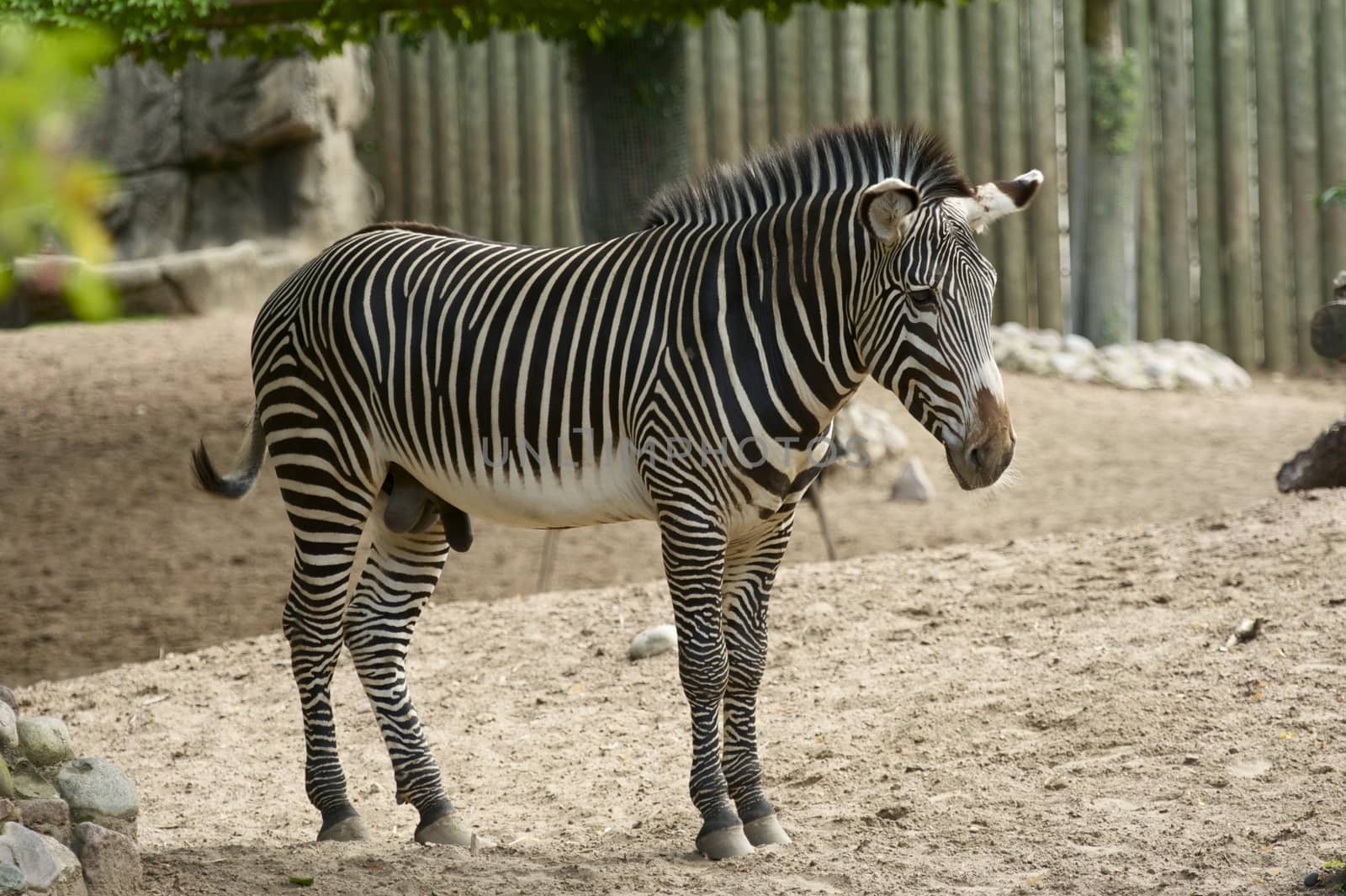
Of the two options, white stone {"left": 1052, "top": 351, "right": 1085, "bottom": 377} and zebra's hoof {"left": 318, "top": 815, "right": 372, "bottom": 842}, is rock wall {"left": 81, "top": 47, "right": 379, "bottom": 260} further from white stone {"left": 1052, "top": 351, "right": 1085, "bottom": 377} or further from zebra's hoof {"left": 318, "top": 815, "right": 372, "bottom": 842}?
zebra's hoof {"left": 318, "top": 815, "right": 372, "bottom": 842}

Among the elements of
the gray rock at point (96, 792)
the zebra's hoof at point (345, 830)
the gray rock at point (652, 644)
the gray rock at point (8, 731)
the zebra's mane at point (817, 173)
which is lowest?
the zebra's hoof at point (345, 830)

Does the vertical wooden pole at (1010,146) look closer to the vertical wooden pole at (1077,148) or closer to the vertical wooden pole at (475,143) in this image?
the vertical wooden pole at (1077,148)

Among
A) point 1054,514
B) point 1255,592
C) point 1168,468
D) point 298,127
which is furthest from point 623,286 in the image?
point 298,127

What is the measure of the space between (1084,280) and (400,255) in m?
9.32

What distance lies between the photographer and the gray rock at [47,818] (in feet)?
11.2

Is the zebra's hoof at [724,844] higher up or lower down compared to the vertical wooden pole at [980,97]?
lower down

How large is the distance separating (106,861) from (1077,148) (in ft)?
37.2

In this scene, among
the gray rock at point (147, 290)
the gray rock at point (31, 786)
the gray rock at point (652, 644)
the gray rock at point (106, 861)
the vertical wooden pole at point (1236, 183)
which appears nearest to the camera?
the gray rock at point (106, 861)

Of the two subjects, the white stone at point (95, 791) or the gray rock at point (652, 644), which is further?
the gray rock at point (652, 644)

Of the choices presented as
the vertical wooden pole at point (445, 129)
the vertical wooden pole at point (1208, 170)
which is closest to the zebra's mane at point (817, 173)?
the vertical wooden pole at point (445, 129)

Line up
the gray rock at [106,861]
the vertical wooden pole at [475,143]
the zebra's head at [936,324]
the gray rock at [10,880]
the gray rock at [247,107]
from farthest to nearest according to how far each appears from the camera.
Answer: the vertical wooden pole at [475,143] < the gray rock at [247,107] < the zebra's head at [936,324] < the gray rock at [106,861] < the gray rock at [10,880]

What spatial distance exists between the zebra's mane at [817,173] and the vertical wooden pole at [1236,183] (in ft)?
33.1

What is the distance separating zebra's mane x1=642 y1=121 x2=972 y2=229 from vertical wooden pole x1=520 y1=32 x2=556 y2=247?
9215mm

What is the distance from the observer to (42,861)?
125 inches
